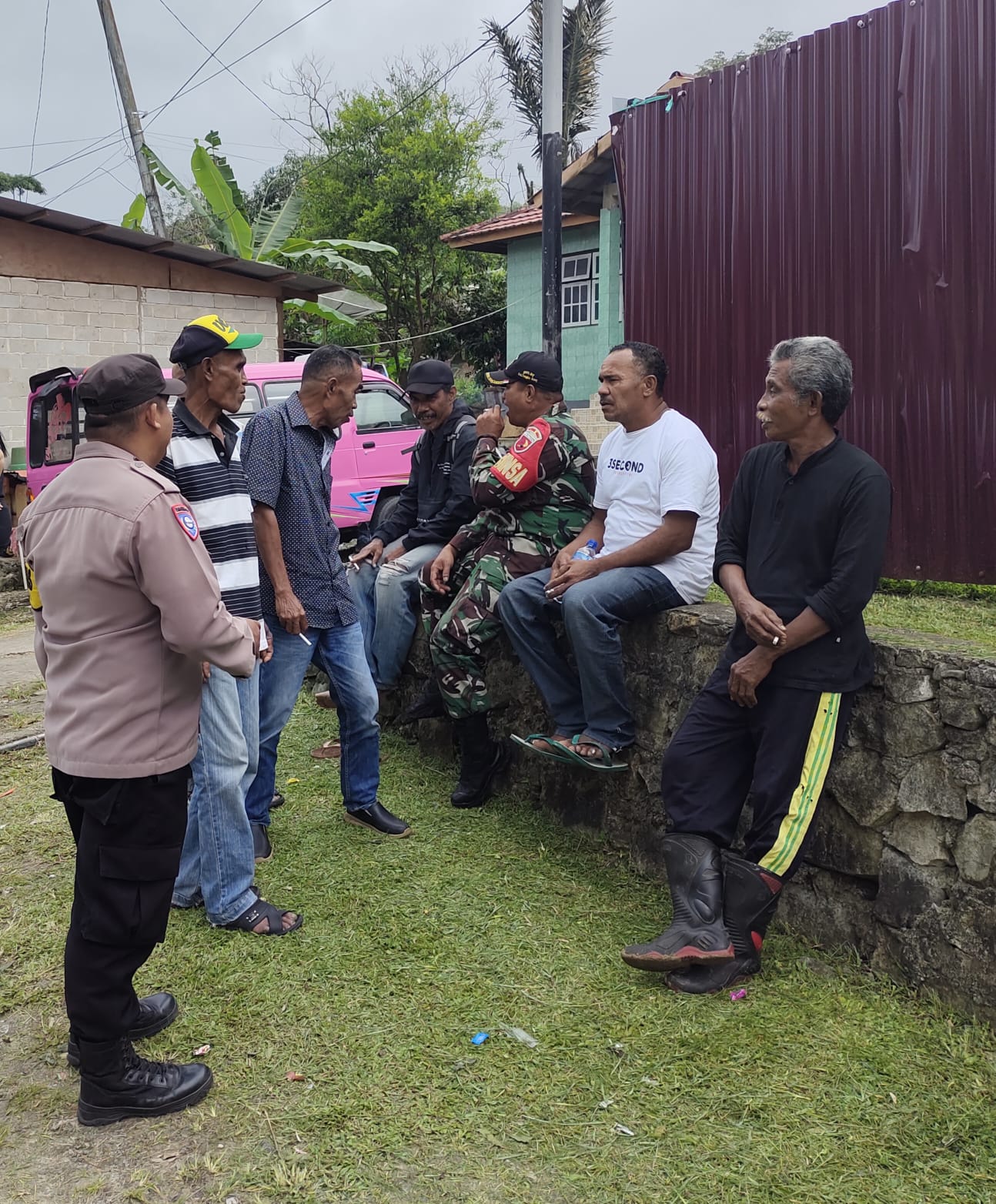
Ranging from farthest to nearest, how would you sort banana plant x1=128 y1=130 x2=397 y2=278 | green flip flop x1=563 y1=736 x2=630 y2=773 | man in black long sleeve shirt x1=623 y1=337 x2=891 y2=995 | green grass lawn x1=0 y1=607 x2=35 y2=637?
1. banana plant x1=128 y1=130 x2=397 y2=278
2. green grass lawn x1=0 y1=607 x2=35 y2=637
3. green flip flop x1=563 y1=736 x2=630 y2=773
4. man in black long sleeve shirt x1=623 y1=337 x2=891 y2=995

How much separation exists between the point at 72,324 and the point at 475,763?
1029 centimetres

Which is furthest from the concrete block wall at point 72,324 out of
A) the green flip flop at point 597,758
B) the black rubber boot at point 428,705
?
the green flip flop at point 597,758

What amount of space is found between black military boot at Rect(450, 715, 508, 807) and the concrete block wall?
9691 millimetres

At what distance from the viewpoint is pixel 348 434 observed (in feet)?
35.3

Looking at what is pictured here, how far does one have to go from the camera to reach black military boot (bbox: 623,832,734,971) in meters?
3.09

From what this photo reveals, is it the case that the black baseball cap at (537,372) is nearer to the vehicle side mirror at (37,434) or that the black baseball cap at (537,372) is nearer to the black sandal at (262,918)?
the black sandal at (262,918)

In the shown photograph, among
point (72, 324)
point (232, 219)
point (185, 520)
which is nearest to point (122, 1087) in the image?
point (185, 520)

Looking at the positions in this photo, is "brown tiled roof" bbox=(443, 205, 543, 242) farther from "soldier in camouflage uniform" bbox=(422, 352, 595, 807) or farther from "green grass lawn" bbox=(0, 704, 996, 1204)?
"green grass lawn" bbox=(0, 704, 996, 1204)

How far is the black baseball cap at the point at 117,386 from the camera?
2.59 metres

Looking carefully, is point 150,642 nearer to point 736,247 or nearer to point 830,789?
point 830,789

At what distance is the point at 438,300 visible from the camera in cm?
2472

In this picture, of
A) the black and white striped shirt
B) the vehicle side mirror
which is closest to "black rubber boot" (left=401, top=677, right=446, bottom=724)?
the black and white striped shirt

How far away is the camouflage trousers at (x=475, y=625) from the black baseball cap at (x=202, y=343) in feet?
4.84

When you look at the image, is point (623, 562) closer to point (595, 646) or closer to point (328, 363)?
point (595, 646)
